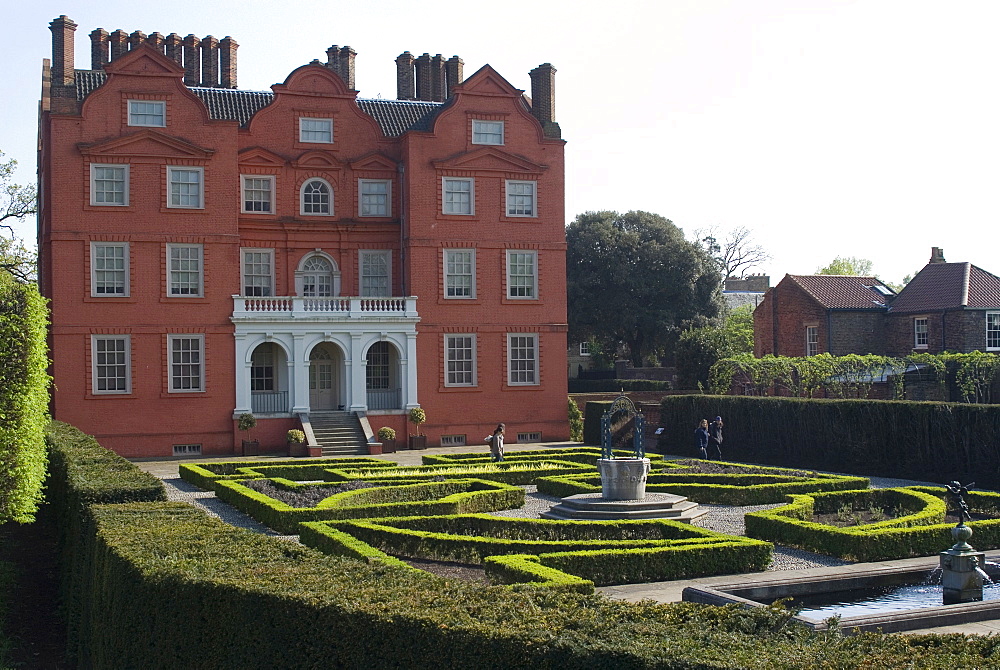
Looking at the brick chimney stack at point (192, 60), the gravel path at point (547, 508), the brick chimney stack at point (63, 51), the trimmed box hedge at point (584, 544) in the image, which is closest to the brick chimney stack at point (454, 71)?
the brick chimney stack at point (192, 60)

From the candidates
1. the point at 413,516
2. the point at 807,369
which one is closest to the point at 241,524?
the point at 413,516

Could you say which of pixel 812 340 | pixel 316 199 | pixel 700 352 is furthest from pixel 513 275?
pixel 812 340

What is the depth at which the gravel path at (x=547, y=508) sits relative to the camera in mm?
16117

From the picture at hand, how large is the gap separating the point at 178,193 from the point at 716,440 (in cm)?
1882

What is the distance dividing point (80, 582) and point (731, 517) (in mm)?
12183

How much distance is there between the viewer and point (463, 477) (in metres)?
24.4

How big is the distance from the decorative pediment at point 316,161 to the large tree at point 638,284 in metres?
25.5

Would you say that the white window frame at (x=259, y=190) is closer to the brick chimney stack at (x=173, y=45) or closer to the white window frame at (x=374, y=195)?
the white window frame at (x=374, y=195)

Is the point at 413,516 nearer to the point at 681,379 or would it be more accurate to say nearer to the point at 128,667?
the point at 128,667

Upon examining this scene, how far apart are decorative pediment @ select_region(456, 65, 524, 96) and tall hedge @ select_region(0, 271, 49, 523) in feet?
79.1

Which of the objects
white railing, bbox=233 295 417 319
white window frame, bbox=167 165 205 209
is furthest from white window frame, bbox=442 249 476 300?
white window frame, bbox=167 165 205 209

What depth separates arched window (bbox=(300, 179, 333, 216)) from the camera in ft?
127

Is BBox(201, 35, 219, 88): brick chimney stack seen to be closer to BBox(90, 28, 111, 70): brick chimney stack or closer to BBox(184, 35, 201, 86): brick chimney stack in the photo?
BBox(184, 35, 201, 86): brick chimney stack

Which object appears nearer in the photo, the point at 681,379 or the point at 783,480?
the point at 783,480
